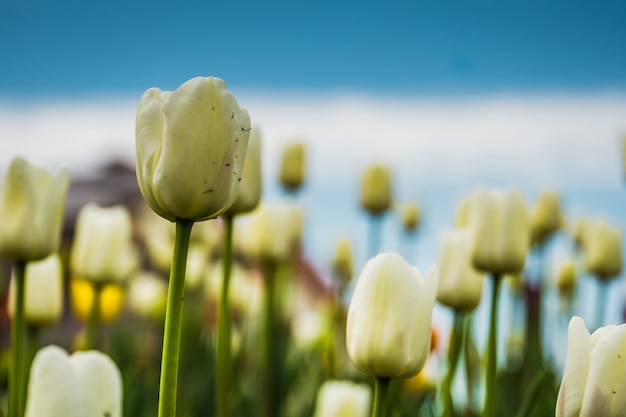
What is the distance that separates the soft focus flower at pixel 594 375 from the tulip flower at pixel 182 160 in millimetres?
409

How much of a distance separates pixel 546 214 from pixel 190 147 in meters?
1.95

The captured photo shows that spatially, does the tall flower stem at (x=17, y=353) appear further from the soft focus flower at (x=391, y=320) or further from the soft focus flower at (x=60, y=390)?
the soft focus flower at (x=391, y=320)

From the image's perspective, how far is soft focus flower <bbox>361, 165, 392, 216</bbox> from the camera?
2596 mm

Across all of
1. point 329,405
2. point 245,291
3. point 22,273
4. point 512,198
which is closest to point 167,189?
point 22,273

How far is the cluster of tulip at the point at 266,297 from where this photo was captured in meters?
0.79

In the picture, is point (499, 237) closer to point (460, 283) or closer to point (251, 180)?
point (460, 283)

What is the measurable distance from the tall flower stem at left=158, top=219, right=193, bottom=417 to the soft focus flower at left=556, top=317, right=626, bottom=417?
0.42 meters

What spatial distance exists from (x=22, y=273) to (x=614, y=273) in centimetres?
173

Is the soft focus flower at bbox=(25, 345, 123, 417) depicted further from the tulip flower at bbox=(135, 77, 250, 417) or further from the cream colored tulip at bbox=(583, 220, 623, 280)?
the cream colored tulip at bbox=(583, 220, 623, 280)

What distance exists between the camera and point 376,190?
8.52ft

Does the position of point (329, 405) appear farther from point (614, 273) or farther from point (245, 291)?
point (245, 291)

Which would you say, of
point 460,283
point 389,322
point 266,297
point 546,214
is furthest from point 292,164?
point 389,322

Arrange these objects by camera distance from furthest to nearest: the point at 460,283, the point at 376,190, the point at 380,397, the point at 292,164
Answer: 1. the point at 376,190
2. the point at 292,164
3. the point at 460,283
4. the point at 380,397

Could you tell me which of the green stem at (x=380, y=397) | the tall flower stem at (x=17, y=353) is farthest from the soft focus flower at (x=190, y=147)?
the tall flower stem at (x=17, y=353)
